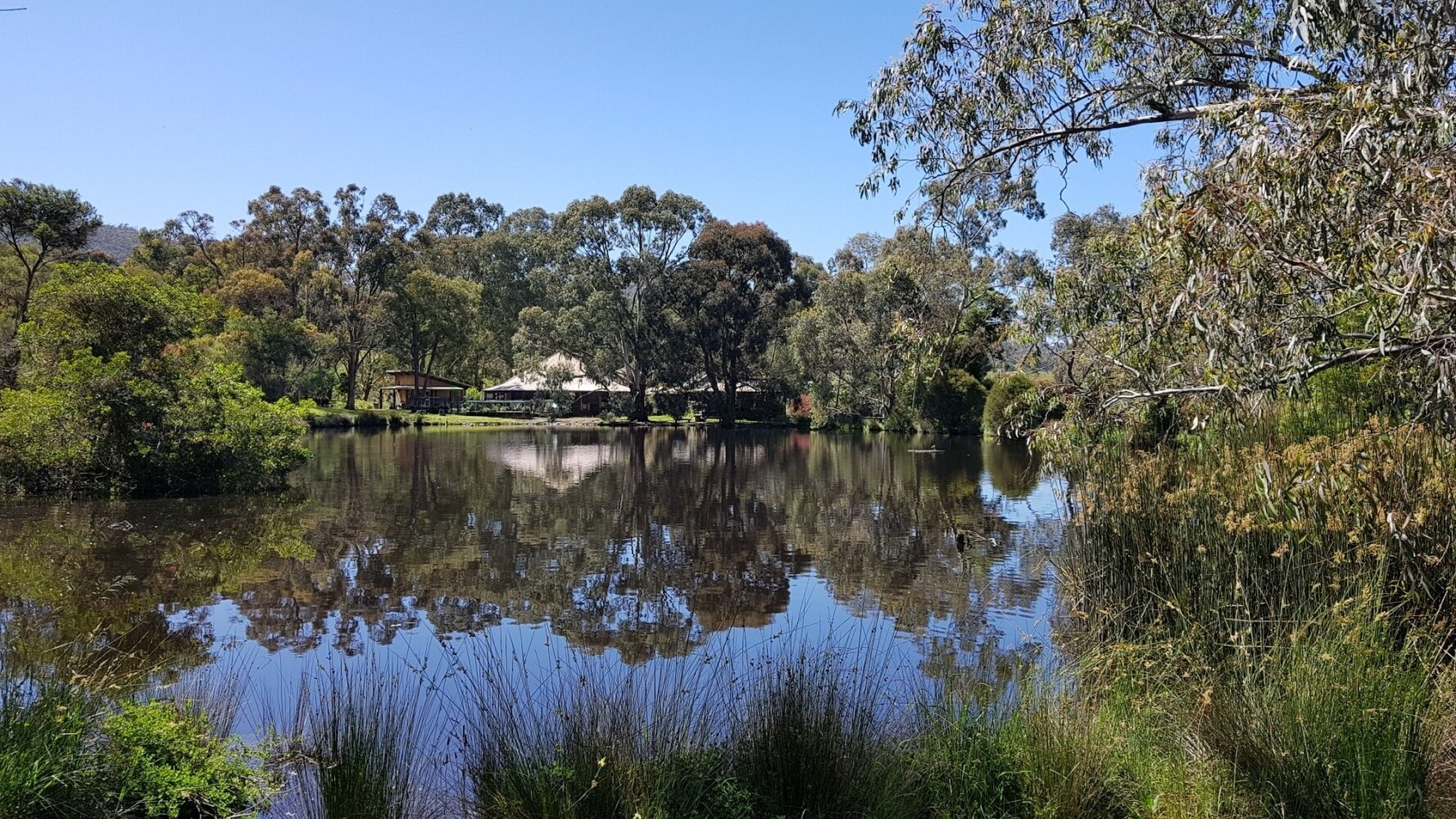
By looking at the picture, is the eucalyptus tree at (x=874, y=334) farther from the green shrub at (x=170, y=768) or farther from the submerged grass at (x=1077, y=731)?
the green shrub at (x=170, y=768)

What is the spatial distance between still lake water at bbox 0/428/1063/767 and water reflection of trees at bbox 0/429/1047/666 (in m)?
0.05

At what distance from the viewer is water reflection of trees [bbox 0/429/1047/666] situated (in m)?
8.80

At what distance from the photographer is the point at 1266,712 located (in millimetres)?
3473

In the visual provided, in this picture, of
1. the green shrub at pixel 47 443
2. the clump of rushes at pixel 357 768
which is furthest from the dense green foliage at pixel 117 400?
the clump of rushes at pixel 357 768

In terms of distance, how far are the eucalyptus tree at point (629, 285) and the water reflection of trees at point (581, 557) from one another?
27.9 meters

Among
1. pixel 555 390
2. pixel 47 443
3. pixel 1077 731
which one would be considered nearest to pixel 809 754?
pixel 1077 731

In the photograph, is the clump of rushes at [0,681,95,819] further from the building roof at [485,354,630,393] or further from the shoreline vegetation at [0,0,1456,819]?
the building roof at [485,354,630,393]

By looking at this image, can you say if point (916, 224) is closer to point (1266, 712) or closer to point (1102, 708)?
point (1102, 708)

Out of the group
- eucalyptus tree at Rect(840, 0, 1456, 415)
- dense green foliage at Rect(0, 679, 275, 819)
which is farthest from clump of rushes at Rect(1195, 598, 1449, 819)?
dense green foliage at Rect(0, 679, 275, 819)

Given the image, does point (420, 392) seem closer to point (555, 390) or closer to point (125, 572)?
point (555, 390)

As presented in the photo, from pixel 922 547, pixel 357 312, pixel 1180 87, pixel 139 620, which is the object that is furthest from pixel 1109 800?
pixel 357 312

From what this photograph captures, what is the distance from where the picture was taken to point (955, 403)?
38.2m

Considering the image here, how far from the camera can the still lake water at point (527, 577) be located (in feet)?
24.6

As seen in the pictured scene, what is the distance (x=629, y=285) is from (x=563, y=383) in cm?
710
